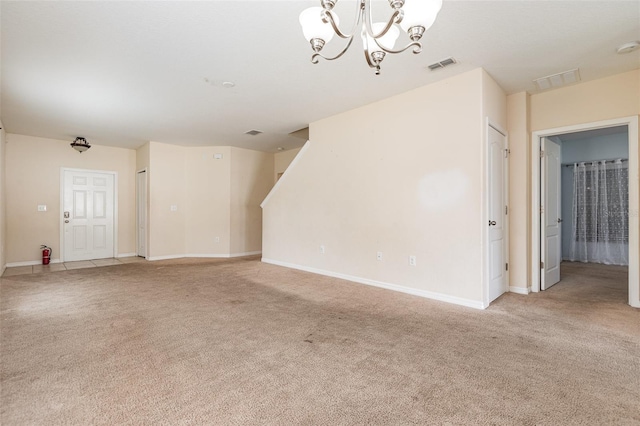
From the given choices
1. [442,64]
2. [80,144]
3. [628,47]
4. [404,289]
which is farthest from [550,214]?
[80,144]

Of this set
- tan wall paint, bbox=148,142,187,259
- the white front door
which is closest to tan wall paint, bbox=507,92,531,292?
tan wall paint, bbox=148,142,187,259

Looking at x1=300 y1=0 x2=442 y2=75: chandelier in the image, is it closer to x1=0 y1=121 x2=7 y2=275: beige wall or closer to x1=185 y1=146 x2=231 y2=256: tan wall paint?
x1=185 y1=146 x2=231 y2=256: tan wall paint

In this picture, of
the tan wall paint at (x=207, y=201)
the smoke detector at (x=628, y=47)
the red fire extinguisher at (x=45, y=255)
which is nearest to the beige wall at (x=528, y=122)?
the smoke detector at (x=628, y=47)

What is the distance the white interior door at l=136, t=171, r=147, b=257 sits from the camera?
6.83 meters

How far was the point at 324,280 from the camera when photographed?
4609 mm

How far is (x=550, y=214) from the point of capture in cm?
431

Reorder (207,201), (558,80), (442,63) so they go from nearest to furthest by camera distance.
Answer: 1. (442,63)
2. (558,80)
3. (207,201)

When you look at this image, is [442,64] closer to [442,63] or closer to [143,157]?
[442,63]

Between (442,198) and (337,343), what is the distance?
2156 millimetres

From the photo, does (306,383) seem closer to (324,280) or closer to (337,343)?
(337,343)

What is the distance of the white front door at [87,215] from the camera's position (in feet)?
21.0

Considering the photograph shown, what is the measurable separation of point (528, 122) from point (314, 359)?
4052mm

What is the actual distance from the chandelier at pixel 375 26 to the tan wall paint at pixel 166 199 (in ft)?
19.5

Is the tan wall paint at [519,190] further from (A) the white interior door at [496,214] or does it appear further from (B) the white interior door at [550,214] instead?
(B) the white interior door at [550,214]
